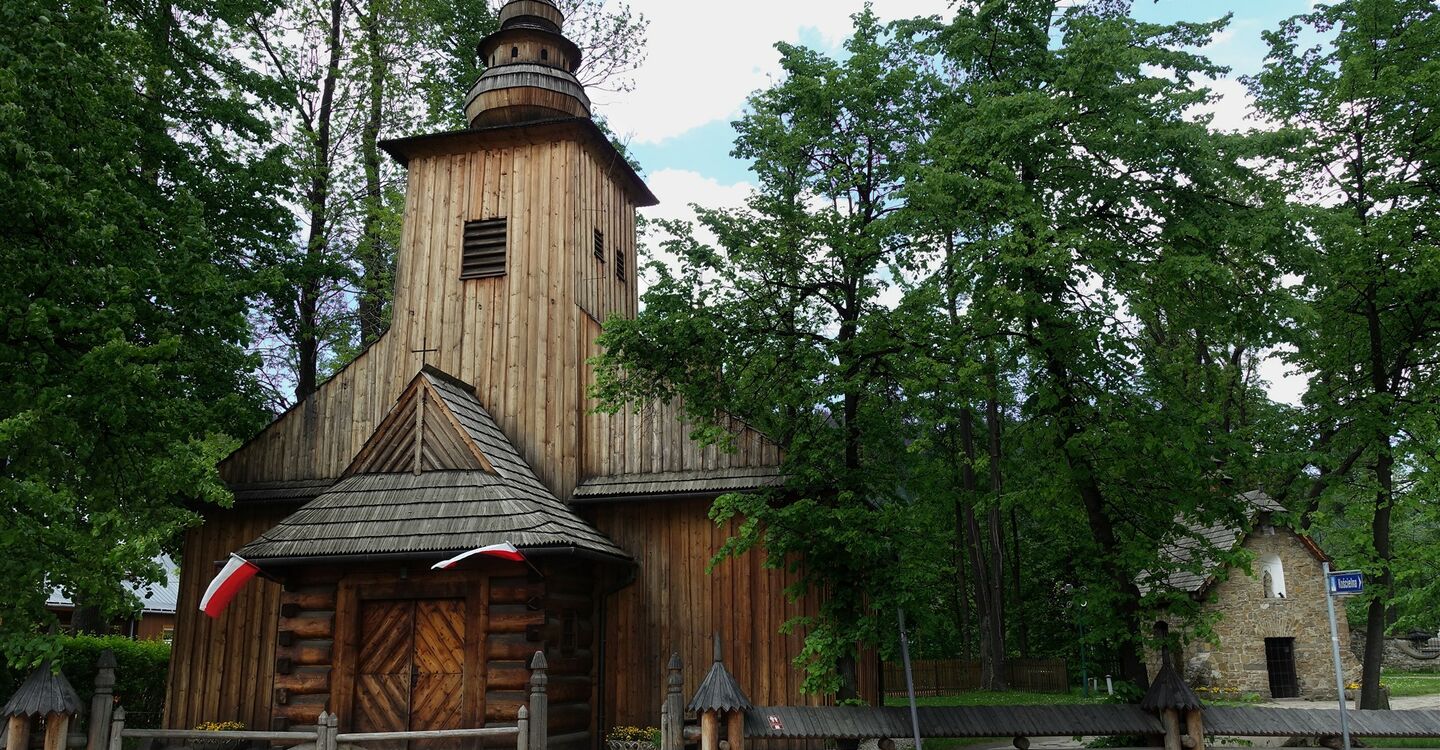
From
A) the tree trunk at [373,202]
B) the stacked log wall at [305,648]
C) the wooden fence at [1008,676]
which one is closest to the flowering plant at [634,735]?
the stacked log wall at [305,648]

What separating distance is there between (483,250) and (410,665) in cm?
753

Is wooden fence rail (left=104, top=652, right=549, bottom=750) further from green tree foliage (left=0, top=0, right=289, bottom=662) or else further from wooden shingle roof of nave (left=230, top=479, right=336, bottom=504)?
wooden shingle roof of nave (left=230, top=479, right=336, bottom=504)

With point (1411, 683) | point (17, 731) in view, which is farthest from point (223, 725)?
point (1411, 683)

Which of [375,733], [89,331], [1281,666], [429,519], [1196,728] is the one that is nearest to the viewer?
[1196,728]

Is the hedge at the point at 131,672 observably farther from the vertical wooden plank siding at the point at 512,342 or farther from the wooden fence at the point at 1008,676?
the wooden fence at the point at 1008,676

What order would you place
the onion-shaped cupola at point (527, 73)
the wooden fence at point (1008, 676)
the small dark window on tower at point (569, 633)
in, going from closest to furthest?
1. the small dark window on tower at point (569, 633)
2. the onion-shaped cupola at point (527, 73)
3. the wooden fence at point (1008, 676)

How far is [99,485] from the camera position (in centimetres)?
1237

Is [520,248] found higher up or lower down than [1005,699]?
higher up

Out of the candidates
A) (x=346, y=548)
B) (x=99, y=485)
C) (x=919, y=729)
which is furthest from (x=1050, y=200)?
(x=99, y=485)

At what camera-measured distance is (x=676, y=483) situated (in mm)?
15359

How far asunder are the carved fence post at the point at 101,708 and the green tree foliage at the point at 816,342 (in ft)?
22.3

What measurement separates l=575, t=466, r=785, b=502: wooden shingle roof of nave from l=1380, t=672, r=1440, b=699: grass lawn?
19922 mm

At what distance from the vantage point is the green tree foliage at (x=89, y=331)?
436 inches

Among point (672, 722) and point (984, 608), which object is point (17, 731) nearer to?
point (672, 722)
